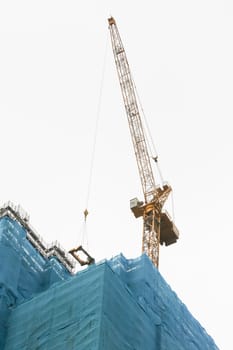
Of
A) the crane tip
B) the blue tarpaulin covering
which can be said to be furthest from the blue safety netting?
the crane tip

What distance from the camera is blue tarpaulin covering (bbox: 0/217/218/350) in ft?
120

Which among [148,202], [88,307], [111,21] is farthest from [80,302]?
[111,21]

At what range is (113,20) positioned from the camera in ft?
263

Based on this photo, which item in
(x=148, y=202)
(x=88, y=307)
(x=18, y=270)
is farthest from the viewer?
(x=148, y=202)

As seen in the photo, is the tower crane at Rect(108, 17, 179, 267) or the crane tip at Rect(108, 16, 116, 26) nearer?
the tower crane at Rect(108, 17, 179, 267)

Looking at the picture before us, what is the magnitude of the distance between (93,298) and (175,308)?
11042 mm

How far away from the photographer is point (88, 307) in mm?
37156

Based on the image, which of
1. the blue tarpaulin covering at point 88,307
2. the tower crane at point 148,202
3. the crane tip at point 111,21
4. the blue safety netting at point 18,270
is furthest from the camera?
the crane tip at point 111,21

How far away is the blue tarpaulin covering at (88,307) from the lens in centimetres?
3653

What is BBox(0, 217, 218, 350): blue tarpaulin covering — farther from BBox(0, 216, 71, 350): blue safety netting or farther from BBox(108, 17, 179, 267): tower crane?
BBox(108, 17, 179, 267): tower crane

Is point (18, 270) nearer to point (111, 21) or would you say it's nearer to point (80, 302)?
point (80, 302)

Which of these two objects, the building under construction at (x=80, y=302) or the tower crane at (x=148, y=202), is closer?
the building under construction at (x=80, y=302)

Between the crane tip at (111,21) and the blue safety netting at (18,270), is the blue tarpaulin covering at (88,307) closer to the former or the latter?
the blue safety netting at (18,270)

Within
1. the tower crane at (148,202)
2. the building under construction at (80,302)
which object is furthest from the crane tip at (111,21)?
the building under construction at (80,302)
